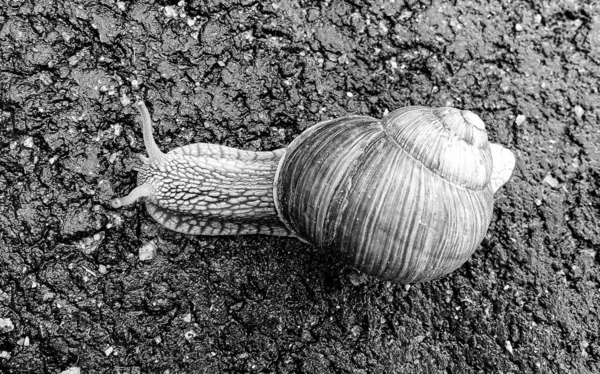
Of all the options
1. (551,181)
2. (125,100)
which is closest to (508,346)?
(551,181)

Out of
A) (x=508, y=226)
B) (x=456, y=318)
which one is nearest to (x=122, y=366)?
(x=456, y=318)

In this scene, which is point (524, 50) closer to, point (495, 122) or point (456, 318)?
point (495, 122)

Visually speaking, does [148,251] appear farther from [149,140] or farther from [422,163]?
[422,163]

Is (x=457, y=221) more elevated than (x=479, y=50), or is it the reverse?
(x=479, y=50)

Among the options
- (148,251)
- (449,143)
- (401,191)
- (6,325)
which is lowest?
(6,325)

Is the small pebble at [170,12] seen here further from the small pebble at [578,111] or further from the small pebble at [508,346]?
the small pebble at [508,346]

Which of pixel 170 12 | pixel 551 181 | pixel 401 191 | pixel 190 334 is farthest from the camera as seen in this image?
pixel 551 181
